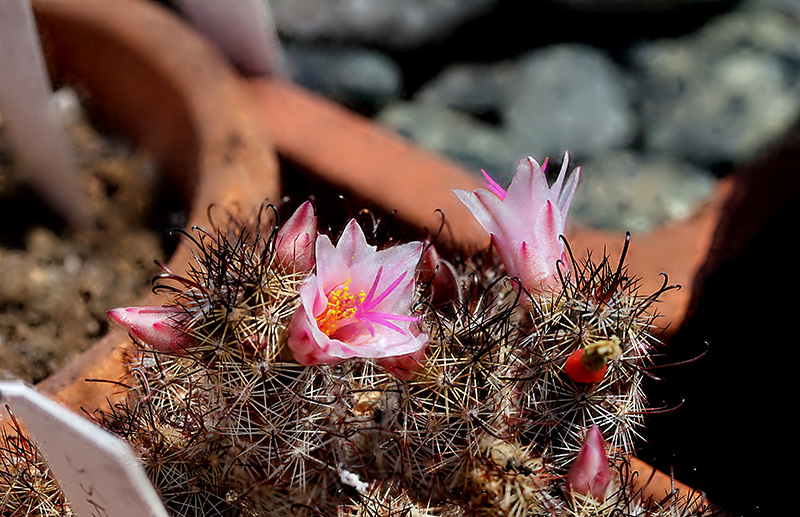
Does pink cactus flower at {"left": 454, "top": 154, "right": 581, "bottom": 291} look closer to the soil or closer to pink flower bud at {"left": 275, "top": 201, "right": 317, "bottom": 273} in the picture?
pink flower bud at {"left": 275, "top": 201, "right": 317, "bottom": 273}

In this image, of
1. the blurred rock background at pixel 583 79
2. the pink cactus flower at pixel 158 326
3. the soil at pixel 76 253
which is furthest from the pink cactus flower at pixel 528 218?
the blurred rock background at pixel 583 79

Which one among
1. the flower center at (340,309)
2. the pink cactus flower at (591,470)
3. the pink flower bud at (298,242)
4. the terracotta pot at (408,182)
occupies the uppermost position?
the pink flower bud at (298,242)

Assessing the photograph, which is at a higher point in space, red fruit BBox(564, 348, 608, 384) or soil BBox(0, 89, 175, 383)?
red fruit BBox(564, 348, 608, 384)

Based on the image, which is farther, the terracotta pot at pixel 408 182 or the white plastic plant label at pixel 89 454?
the terracotta pot at pixel 408 182

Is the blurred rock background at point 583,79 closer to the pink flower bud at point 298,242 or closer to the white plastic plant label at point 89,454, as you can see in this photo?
the pink flower bud at point 298,242

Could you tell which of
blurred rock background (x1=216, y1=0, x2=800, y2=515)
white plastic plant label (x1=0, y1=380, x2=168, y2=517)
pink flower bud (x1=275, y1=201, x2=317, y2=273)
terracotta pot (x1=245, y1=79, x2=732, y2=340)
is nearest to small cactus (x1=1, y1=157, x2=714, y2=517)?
pink flower bud (x1=275, y1=201, x2=317, y2=273)

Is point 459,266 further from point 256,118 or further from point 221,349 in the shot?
point 256,118

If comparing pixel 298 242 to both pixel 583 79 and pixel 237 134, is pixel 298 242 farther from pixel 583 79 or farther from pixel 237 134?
pixel 583 79
